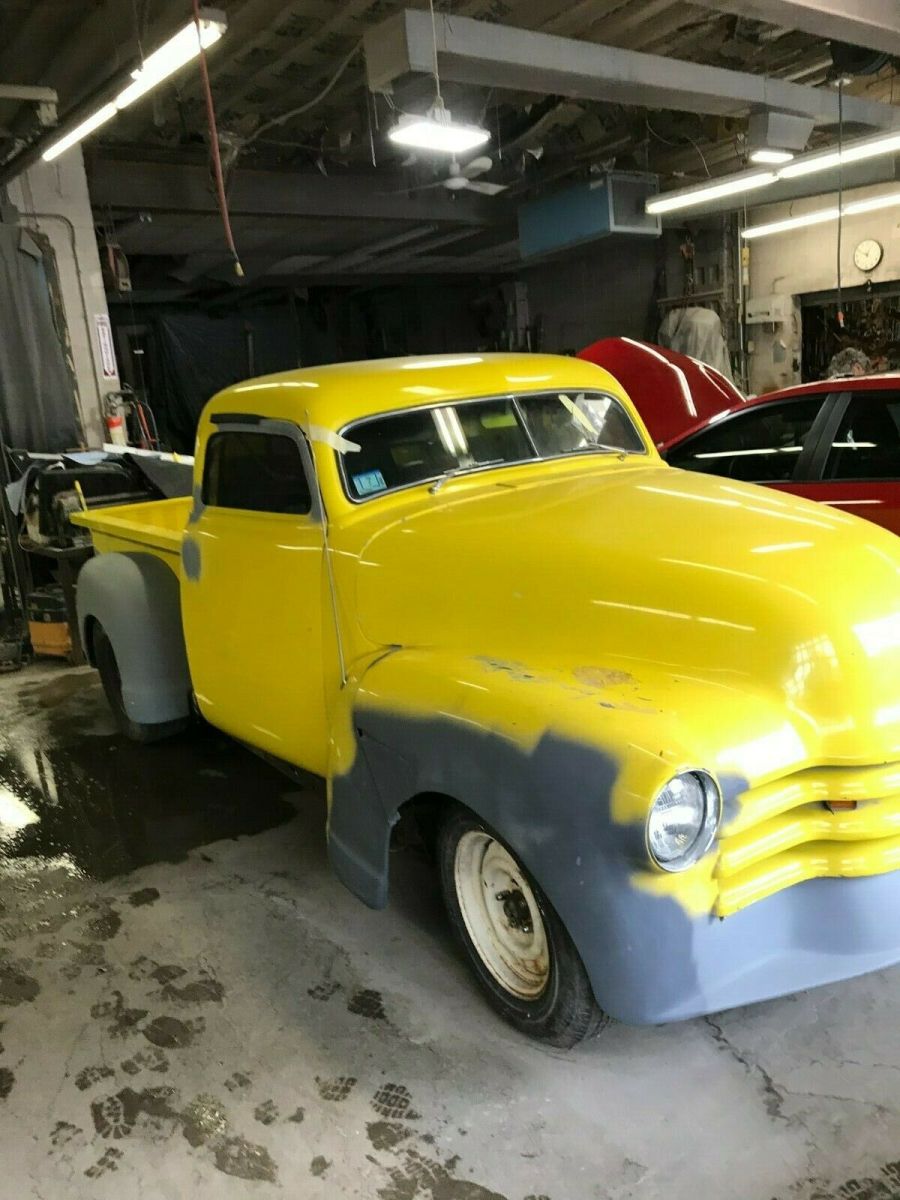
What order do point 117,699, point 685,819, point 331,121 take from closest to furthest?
1. point 685,819
2. point 117,699
3. point 331,121

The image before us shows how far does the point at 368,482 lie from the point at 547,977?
1.68 metres

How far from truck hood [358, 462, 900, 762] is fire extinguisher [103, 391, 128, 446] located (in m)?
5.63

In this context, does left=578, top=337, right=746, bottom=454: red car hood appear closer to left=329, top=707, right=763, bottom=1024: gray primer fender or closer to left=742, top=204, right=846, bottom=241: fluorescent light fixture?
left=329, top=707, right=763, bottom=1024: gray primer fender

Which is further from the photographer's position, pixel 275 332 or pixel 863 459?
pixel 275 332

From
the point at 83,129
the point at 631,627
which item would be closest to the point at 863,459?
the point at 631,627

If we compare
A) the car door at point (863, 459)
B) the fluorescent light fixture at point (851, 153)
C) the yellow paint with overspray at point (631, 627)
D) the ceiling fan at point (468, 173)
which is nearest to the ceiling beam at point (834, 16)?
the fluorescent light fixture at point (851, 153)

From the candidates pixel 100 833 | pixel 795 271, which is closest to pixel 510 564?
pixel 100 833

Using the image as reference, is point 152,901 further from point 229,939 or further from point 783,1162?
point 783,1162

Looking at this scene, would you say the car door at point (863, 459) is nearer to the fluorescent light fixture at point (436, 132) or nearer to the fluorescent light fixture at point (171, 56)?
the fluorescent light fixture at point (436, 132)

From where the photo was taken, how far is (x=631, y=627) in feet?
7.71

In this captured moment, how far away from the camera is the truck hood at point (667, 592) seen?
212 cm

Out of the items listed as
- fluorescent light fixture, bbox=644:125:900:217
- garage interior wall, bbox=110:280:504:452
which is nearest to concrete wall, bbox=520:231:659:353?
garage interior wall, bbox=110:280:504:452

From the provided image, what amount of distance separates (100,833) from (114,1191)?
6.34 feet

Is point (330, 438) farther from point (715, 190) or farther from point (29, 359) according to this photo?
point (715, 190)
